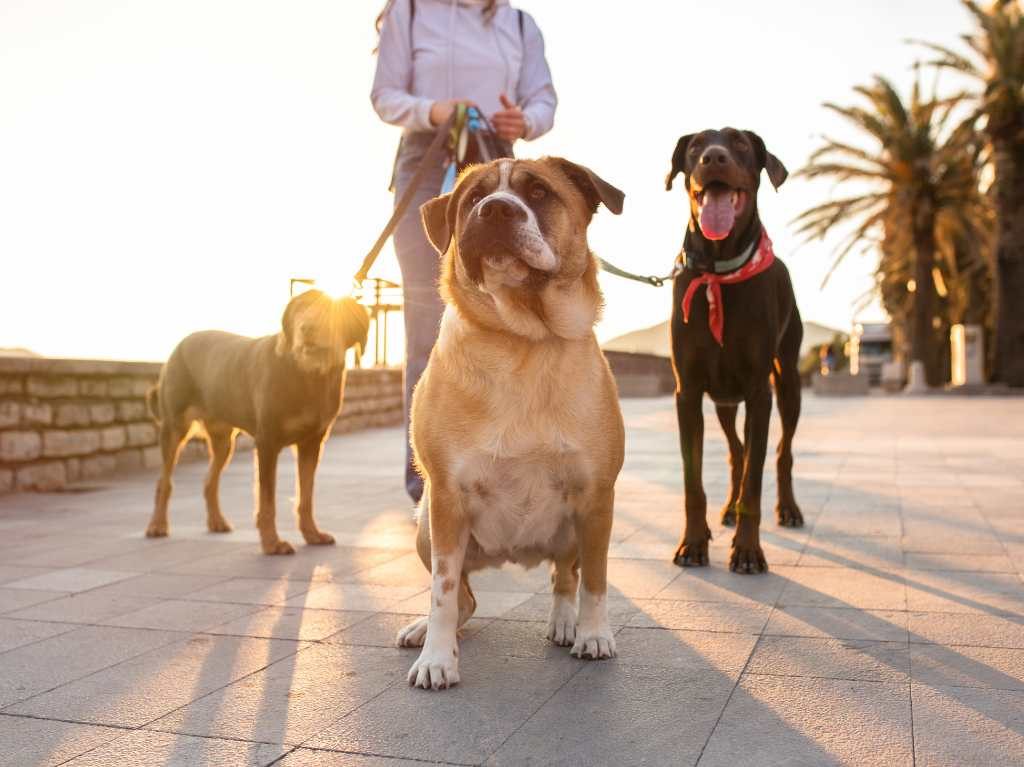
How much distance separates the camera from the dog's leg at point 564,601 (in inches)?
122

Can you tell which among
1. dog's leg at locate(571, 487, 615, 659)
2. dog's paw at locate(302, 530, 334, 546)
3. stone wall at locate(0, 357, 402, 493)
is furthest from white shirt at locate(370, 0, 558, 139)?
stone wall at locate(0, 357, 402, 493)

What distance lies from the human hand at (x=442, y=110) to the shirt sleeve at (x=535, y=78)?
0.50 metres

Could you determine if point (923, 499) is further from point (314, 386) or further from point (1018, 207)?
point (1018, 207)

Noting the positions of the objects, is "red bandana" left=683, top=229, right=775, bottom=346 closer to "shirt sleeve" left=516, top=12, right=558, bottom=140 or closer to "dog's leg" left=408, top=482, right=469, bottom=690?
"shirt sleeve" left=516, top=12, right=558, bottom=140

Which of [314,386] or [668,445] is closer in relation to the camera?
[314,386]

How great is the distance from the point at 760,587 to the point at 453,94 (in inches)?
119

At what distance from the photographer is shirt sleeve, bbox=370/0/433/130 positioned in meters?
5.15

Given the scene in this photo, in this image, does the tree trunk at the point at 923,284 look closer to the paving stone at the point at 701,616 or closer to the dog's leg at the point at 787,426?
the dog's leg at the point at 787,426

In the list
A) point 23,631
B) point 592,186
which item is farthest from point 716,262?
point 23,631

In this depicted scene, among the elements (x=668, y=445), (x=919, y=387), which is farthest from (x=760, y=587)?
(x=919, y=387)

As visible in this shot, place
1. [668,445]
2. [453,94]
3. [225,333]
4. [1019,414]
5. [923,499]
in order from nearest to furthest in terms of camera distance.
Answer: [453,94] < [225,333] < [923,499] < [668,445] < [1019,414]

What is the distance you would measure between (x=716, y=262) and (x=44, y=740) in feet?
10.4

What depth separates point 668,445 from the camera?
10961 mm

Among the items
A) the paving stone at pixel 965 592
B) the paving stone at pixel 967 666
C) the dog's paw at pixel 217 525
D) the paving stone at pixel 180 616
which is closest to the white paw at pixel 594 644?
the paving stone at pixel 967 666
